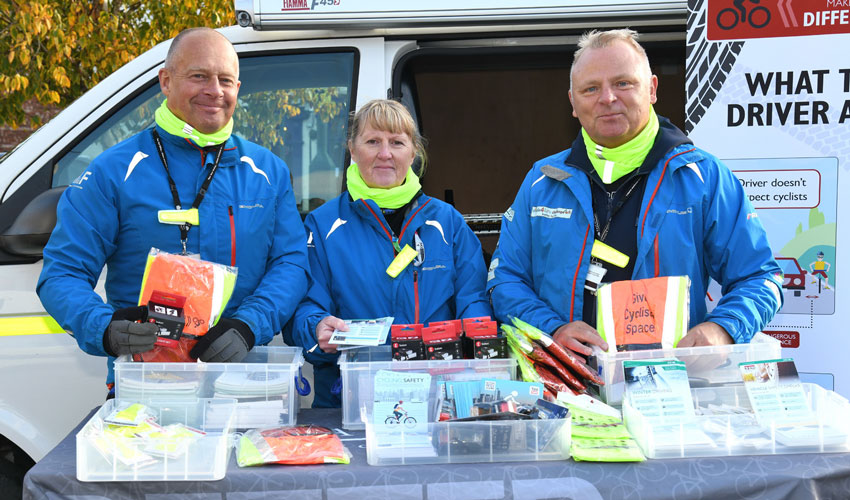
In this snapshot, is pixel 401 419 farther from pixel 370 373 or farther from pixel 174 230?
pixel 174 230

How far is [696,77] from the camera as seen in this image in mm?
2807

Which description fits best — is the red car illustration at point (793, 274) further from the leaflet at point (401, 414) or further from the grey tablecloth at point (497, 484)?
the leaflet at point (401, 414)

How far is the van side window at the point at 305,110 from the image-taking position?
9.76 feet

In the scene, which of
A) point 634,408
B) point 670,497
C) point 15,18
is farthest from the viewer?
point 15,18

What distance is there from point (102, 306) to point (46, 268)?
0.25m

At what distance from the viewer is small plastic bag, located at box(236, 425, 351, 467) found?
177cm

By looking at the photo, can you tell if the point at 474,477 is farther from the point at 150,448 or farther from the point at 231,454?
the point at 150,448

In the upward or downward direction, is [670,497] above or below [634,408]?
below

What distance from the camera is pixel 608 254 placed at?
2270 millimetres

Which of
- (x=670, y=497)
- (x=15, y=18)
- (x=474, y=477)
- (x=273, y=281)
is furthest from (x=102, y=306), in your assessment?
(x=15, y=18)

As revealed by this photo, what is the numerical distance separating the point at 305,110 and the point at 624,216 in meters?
1.32


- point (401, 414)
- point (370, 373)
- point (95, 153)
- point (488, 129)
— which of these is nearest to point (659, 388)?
point (401, 414)

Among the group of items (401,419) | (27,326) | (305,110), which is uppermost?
Answer: (305,110)

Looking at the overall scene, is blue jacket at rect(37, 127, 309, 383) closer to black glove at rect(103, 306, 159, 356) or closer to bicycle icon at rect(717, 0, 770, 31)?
black glove at rect(103, 306, 159, 356)
